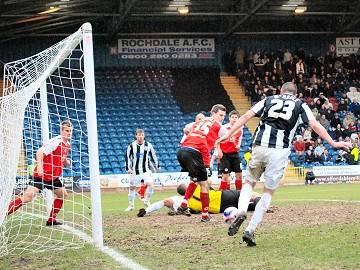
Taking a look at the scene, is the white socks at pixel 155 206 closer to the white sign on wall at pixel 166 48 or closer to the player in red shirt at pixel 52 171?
the player in red shirt at pixel 52 171

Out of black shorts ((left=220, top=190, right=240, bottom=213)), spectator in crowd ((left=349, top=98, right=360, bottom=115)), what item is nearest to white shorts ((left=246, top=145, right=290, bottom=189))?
black shorts ((left=220, top=190, right=240, bottom=213))

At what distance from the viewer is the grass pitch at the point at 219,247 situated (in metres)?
7.09

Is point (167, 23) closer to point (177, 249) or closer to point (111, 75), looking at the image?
point (111, 75)

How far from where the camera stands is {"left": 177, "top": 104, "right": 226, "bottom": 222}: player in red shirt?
1191 centimetres

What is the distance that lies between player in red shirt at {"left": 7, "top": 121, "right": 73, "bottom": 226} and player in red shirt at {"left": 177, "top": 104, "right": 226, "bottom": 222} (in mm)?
2203

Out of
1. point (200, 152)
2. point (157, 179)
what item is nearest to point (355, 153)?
point (157, 179)

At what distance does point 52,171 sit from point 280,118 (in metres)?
4.56

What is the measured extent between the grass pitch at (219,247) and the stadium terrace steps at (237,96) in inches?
978

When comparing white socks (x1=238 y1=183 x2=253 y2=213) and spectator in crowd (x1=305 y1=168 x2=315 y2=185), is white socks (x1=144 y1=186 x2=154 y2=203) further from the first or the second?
spectator in crowd (x1=305 y1=168 x2=315 y2=185)

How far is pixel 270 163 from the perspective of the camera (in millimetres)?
8531

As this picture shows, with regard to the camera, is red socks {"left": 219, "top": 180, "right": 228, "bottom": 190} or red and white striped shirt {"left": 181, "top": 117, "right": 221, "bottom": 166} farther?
red socks {"left": 219, "top": 180, "right": 228, "bottom": 190}

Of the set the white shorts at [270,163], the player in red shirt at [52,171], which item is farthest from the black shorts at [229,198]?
the white shorts at [270,163]

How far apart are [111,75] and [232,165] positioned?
22064 mm

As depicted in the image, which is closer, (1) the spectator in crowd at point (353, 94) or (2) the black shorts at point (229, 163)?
(2) the black shorts at point (229, 163)
